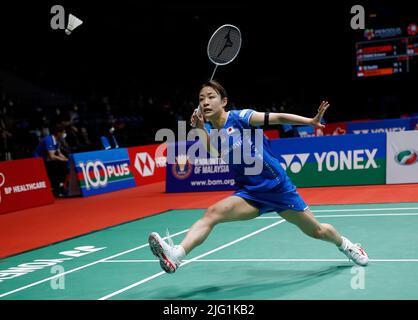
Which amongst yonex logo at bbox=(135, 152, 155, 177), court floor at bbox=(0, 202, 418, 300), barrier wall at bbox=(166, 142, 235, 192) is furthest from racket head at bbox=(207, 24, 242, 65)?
yonex logo at bbox=(135, 152, 155, 177)

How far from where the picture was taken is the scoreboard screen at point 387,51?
→ 21344 millimetres

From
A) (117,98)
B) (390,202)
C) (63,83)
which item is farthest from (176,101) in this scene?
(390,202)

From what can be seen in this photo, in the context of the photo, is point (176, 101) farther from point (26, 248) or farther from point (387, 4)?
point (26, 248)

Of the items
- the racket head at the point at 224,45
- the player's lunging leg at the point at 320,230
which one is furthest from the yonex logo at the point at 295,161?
the player's lunging leg at the point at 320,230

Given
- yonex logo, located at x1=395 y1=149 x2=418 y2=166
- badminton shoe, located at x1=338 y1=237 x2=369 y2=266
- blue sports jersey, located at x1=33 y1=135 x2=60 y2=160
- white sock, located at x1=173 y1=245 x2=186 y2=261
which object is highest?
blue sports jersey, located at x1=33 y1=135 x2=60 y2=160

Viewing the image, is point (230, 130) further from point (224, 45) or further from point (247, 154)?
point (224, 45)

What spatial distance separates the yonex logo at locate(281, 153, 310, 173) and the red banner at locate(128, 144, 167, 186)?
4.50 m

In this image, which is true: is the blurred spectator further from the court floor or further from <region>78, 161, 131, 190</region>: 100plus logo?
the court floor

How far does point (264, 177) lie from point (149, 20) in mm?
24111

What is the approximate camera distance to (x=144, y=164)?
1584 cm

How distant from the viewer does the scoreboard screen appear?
70.0 ft

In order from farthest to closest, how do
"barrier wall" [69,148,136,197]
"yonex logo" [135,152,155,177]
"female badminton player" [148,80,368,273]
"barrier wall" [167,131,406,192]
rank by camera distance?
"yonex logo" [135,152,155,177] → "barrier wall" [69,148,136,197] → "barrier wall" [167,131,406,192] → "female badminton player" [148,80,368,273]

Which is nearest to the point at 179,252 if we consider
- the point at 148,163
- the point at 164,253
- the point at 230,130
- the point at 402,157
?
the point at 164,253

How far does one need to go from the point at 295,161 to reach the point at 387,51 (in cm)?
1130
